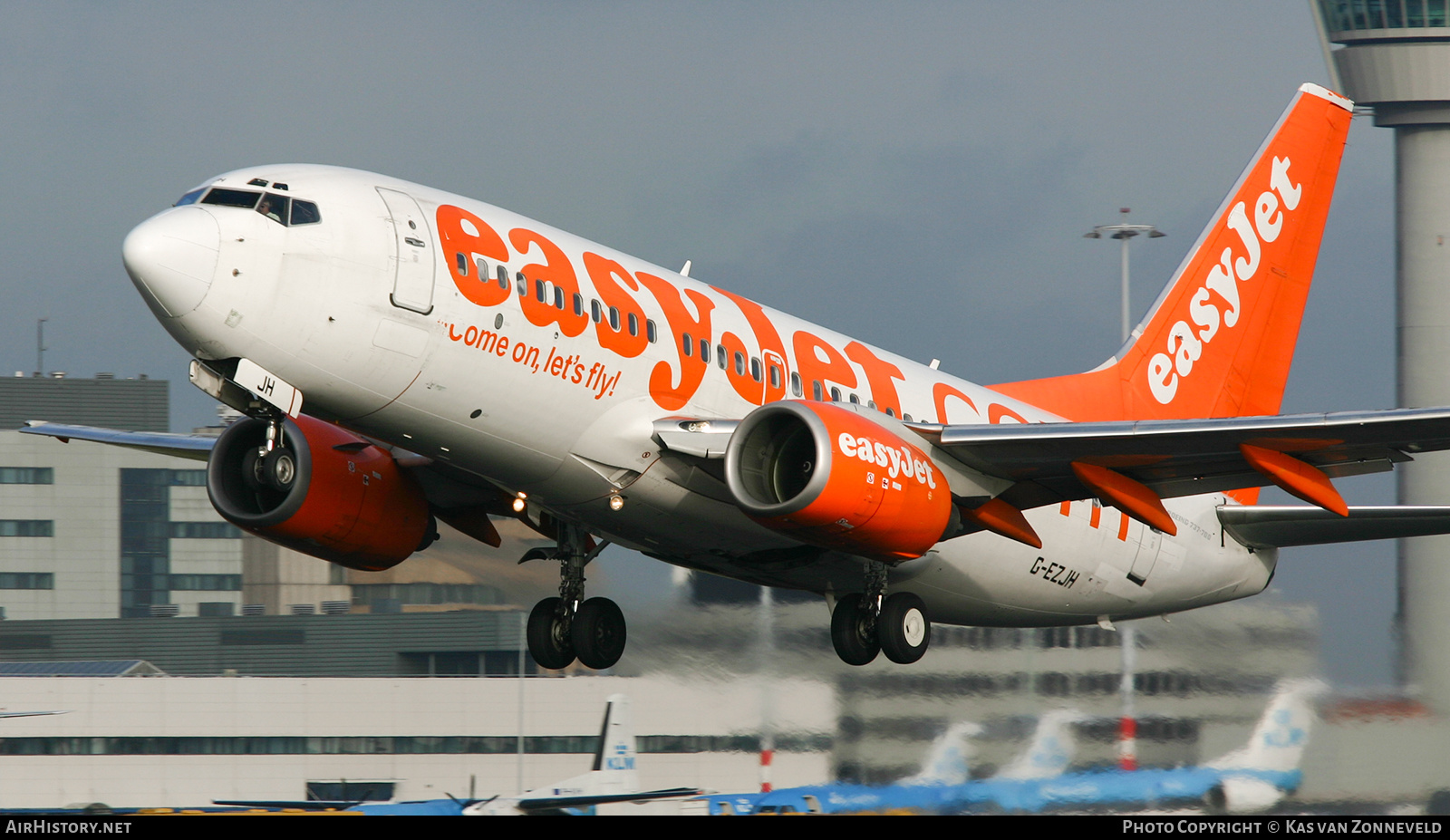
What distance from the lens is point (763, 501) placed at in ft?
61.1

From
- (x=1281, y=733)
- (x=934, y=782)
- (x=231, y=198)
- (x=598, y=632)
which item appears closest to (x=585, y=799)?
(x=934, y=782)

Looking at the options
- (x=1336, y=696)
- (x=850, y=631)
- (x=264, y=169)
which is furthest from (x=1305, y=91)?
(x=264, y=169)

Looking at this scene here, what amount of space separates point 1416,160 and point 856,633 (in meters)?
72.1

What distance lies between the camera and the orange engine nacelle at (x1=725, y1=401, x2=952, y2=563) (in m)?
18.1

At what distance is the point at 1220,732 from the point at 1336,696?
7.12 ft

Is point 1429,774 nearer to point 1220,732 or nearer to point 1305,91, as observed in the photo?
point 1220,732

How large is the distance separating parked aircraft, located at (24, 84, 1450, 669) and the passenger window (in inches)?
1.4

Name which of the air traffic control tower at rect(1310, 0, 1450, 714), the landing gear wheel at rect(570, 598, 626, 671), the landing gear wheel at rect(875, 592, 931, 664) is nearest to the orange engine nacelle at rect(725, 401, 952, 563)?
the landing gear wheel at rect(875, 592, 931, 664)

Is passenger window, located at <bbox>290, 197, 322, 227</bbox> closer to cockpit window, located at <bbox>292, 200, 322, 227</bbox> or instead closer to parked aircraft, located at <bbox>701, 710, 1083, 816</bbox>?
cockpit window, located at <bbox>292, 200, 322, 227</bbox>

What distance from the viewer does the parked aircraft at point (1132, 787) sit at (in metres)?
27.9

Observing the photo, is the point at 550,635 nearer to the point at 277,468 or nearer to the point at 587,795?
the point at 277,468

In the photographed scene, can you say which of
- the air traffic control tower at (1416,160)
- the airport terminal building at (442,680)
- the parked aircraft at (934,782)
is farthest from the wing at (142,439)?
the air traffic control tower at (1416,160)

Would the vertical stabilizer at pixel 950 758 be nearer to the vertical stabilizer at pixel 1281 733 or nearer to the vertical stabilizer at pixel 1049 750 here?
the vertical stabilizer at pixel 1049 750

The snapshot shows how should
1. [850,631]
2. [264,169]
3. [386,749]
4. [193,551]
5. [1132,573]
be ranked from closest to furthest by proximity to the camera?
[264,169] → [850,631] → [1132,573] → [386,749] → [193,551]
